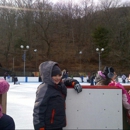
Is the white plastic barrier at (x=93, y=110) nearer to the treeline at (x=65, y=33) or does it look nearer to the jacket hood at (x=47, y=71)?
the jacket hood at (x=47, y=71)

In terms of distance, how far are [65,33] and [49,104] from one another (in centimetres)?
4410

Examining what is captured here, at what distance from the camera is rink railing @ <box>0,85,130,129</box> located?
242 cm

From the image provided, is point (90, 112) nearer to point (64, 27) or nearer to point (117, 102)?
point (117, 102)

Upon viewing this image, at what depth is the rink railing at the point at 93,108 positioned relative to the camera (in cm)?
242

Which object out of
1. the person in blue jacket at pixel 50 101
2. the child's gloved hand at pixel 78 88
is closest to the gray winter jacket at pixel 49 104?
the person in blue jacket at pixel 50 101

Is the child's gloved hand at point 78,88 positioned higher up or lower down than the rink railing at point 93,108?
higher up

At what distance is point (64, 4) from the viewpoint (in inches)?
1889

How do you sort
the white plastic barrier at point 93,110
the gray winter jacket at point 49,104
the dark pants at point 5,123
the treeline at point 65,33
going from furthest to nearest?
1. the treeline at point 65,33
2. the white plastic barrier at point 93,110
3. the gray winter jacket at point 49,104
4. the dark pants at point 5,123

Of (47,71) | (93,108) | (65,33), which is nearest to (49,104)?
(47,71)

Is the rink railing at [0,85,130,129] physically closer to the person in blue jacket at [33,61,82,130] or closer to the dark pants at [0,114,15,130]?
the person in blue jacket at [33,61,82,130]

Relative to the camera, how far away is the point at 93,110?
2432mm

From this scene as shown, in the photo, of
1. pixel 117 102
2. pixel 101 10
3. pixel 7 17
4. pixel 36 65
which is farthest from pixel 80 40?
pixel 117 102

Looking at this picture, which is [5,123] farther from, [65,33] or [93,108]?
[65,33]

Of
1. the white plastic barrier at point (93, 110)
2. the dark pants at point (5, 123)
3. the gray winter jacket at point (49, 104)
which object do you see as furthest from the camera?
the white plastic barrier at point (93, 110)
